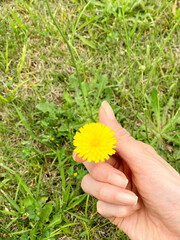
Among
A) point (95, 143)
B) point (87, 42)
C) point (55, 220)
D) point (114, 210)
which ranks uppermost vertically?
point (87, 42)

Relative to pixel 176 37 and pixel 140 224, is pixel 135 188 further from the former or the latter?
pixel 176 37

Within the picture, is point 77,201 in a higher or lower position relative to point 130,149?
lower

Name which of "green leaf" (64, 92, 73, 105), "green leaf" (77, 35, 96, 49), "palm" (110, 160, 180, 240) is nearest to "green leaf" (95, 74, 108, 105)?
"green leaf" (64, 92, 73, 105)

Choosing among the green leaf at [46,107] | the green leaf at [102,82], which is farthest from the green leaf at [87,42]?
the green leaf at [46,107]

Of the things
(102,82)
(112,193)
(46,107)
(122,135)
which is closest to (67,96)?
(46,107)

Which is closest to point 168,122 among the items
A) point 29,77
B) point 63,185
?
point 63,185

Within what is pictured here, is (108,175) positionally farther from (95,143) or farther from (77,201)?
(77,201)

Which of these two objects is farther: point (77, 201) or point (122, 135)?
point (77, 201)

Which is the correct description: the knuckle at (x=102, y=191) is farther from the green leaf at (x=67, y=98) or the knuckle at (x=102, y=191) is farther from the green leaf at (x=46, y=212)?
the green leaf at (x=67, y=98)
